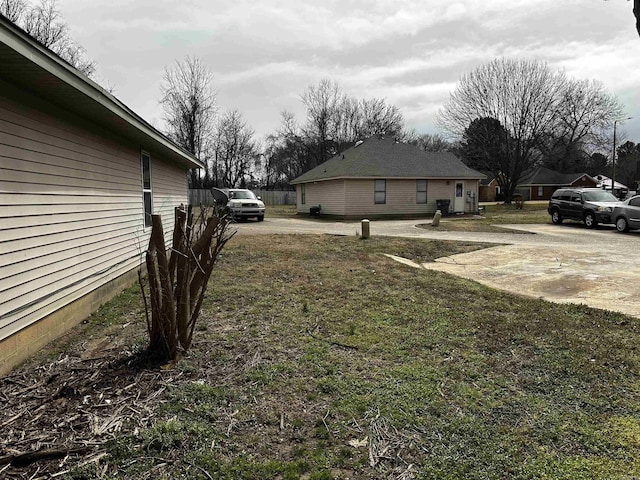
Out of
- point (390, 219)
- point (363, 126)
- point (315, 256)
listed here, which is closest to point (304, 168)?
point (363, 126)

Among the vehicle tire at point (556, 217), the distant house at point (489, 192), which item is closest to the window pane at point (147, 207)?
the vehicle tire at point (556, 217)

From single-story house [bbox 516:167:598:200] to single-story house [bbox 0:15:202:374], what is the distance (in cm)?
5188

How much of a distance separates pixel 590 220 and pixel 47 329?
19034mm

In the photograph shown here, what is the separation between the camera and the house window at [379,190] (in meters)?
23.7

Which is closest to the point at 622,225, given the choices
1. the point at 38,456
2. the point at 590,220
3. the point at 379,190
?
the point at 590,220

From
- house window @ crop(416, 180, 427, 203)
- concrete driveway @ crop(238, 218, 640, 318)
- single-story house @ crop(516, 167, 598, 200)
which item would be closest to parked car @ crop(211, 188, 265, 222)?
house window @ crop(416, 180, 427, 203)

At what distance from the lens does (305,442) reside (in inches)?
97.9

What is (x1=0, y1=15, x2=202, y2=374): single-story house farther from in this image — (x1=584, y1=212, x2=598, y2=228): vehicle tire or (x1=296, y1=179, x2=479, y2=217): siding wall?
(x1=584, y1=212, x2=598, y2=228): vehicle tire

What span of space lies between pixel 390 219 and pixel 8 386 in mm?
20522

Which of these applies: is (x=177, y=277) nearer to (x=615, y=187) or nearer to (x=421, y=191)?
(x=421, y=191)

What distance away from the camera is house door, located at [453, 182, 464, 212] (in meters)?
25.6

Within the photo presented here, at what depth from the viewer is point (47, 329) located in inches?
165

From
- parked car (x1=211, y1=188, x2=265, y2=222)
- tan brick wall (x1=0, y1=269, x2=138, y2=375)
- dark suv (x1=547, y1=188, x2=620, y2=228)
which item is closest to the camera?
tan brick wall (x1=0, y1=269, x2=138, y2=375)

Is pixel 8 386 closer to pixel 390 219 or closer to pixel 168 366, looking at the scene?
pixel 168 366
